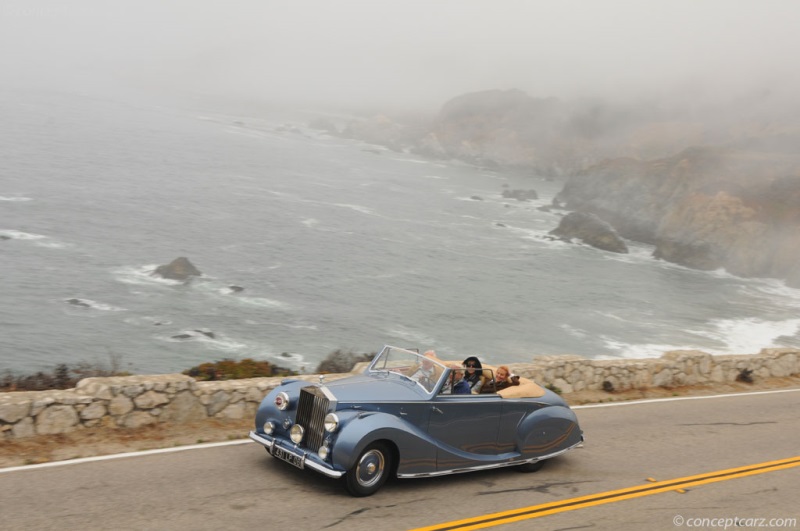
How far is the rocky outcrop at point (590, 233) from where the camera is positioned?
76188 millimetres

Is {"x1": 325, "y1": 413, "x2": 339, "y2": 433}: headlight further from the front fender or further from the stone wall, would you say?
the stone wall

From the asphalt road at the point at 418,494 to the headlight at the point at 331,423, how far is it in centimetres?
80

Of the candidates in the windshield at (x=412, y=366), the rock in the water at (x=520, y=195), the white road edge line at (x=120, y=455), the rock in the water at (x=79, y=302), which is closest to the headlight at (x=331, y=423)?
the windshield at (x=412, y=366)

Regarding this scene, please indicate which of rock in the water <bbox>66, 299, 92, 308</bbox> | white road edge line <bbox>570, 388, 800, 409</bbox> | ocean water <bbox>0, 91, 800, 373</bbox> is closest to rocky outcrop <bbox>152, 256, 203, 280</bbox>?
ocean water <bbox>0, 91, 800, 373</bbox>

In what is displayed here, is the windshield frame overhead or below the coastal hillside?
below

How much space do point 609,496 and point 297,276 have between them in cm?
4324

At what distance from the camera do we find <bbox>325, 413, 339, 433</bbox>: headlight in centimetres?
891

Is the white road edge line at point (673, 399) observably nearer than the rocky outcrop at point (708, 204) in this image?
Yes

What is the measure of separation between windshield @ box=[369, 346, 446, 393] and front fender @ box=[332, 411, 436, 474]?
A: 0.73 m

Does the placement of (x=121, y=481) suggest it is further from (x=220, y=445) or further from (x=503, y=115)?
(x=503, y=115)

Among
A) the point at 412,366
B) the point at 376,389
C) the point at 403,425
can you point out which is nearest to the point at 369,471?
the point at 403,425

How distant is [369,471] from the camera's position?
9094mm

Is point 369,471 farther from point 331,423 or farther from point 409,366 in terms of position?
point 409,366

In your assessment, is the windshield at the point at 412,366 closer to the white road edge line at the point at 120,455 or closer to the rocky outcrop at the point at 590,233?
the white road edge line at the point at 120,455
